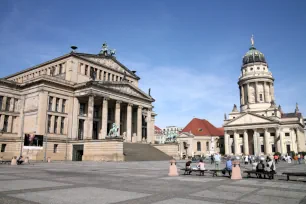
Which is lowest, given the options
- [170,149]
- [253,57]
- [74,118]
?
[170,149]

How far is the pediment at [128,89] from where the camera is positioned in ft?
165

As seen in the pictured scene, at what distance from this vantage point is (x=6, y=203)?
25.0 feet

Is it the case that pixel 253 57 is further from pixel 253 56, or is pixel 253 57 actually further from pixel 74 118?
pixel 74 118

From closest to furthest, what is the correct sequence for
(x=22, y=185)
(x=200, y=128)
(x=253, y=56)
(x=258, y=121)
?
1. (x=22, y=185)
2. (x=258, y=121)
3. (x=200, y=128)
4. (x=253, y=56)

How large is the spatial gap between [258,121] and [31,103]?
224 ft

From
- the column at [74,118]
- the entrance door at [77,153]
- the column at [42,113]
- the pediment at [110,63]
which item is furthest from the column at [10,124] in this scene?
the pediment at [110,63]

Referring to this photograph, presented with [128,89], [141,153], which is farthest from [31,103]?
[141,153]

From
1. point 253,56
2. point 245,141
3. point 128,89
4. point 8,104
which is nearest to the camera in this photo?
point 8,104

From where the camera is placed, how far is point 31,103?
44.9 m

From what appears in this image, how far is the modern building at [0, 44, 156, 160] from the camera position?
136 ft

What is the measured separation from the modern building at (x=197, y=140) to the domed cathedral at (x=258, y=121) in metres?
7.16

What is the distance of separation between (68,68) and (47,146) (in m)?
15.0

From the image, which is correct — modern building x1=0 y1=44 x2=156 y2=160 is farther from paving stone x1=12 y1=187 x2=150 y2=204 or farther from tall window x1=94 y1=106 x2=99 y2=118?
paving stone x1=12 y1=187 x2=150 y2=204

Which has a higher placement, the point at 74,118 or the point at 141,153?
the point at 74,118
